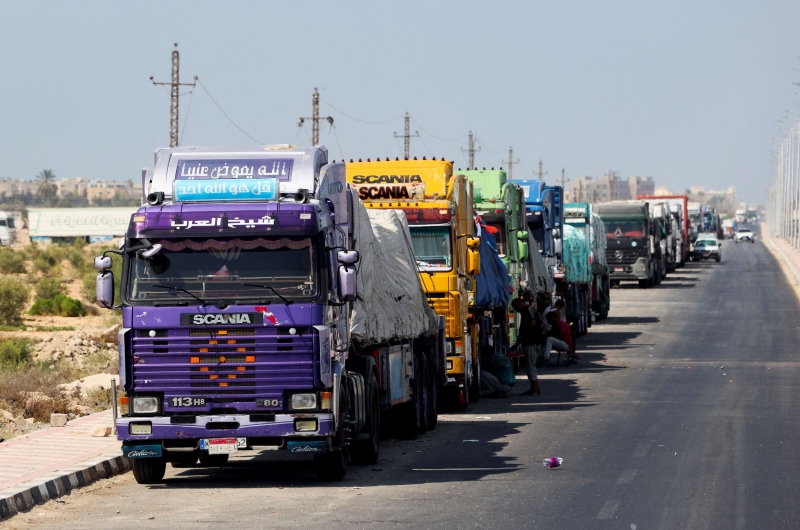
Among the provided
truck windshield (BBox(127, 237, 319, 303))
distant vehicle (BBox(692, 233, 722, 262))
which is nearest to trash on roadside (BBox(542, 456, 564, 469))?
truck windshield (BBox(127, 237, 319, 303))

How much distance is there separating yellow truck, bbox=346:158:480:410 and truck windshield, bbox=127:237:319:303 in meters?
6.75

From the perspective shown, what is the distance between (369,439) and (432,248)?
5.59 metres

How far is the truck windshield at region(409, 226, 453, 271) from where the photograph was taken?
1989 cm

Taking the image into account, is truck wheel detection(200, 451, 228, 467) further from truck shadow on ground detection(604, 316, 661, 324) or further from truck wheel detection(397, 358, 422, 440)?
truck shadow on ground detection(604, 316, 661, 324)

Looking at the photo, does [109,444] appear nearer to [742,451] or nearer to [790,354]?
[742,451]

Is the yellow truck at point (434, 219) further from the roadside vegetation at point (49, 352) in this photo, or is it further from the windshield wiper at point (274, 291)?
the windshield wiper at point (274, 291)

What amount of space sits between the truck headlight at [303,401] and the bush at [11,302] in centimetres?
3589

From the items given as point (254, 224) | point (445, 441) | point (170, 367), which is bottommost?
point (445, 441)

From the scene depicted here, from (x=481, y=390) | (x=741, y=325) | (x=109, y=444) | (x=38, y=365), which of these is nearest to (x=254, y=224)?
(x=109, y=444)

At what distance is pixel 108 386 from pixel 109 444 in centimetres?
820

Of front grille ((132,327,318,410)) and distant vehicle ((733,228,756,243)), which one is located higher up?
distant vehicle ((733,228,756,243))

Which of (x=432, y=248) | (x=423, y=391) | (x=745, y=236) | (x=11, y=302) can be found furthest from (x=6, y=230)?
(x=423, y=391)

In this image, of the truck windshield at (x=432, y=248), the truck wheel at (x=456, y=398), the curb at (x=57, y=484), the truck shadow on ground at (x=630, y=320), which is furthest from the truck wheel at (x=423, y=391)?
the truck shadow on ground at (x=630, y=320)

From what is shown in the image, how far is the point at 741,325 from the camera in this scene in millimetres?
39969
